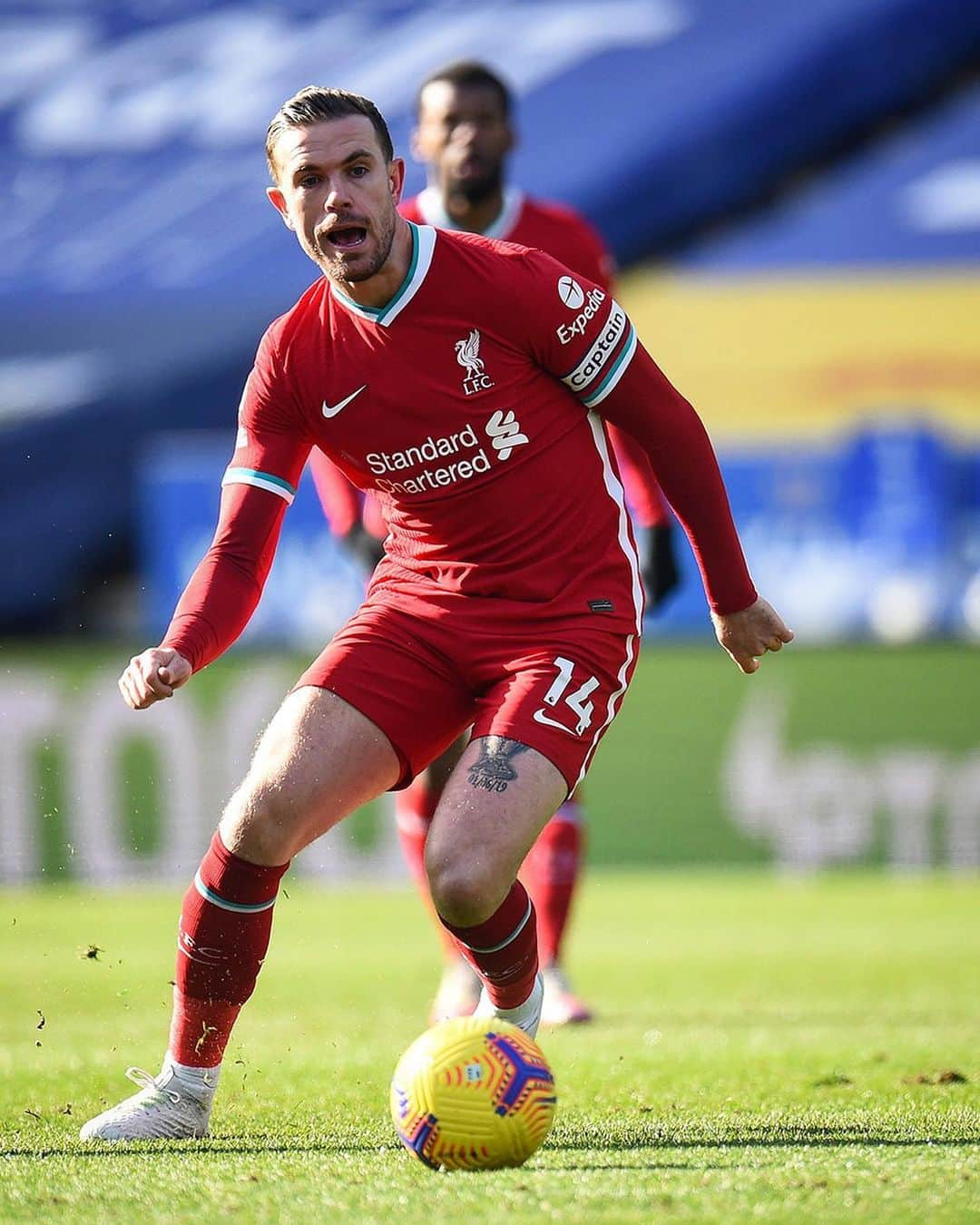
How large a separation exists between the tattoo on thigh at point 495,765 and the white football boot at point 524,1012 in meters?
0.69

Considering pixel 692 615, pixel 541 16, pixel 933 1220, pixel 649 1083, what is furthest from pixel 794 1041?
pixel 541 16

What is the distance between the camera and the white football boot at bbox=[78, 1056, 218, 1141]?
14.4ft

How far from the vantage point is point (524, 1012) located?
4785 millimetres

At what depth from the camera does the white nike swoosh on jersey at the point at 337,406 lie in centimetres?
458

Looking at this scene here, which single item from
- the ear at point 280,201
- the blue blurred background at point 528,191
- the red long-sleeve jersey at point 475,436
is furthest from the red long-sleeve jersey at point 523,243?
the blue blurred background at point 528,191

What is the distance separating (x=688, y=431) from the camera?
15.4ft

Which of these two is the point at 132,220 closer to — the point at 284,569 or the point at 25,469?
the point at 25,469

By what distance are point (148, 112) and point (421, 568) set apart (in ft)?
61.7

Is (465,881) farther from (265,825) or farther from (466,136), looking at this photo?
(466,136)

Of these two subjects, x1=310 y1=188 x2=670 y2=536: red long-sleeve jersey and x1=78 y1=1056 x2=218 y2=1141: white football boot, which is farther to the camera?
x1=310 y1=188 x2=670 y2=536: red long-sleeve jersey

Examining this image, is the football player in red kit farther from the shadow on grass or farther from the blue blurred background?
→ the blue blurred background

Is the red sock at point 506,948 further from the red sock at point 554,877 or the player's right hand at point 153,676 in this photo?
the red sock at point 554,877

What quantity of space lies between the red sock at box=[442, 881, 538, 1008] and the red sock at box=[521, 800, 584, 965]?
2.04m

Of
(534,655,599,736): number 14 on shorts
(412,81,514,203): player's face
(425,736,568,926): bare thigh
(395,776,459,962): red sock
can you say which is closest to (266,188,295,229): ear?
(534,655,599,736): number 14 on shorts
